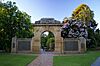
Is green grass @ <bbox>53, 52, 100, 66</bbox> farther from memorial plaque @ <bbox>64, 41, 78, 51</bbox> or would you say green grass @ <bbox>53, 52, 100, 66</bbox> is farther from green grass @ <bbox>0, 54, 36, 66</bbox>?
memorial plaque @ <bbox>64, 41, 78, 51</bbox>

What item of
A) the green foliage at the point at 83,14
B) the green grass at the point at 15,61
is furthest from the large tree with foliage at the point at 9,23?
the green foliage at the point at 83,14

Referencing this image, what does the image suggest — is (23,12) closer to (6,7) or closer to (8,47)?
(6,7)

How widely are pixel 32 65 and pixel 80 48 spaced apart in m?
16.6

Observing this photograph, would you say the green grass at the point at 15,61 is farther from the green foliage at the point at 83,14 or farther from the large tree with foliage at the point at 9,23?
the green foliage at the point at 83,14

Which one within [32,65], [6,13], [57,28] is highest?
[6,13]

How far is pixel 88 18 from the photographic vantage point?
185ft

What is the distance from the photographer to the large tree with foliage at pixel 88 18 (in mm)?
51812

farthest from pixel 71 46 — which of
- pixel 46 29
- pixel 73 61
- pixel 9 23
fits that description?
pixel 73 61

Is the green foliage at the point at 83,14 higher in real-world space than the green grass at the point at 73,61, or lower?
higher

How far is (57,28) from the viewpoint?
35.2 meters

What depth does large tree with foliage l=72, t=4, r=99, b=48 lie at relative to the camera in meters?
51.8

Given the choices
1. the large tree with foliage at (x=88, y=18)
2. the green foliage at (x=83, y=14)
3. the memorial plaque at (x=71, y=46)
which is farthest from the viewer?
the green foliage at (x=83, y=14)

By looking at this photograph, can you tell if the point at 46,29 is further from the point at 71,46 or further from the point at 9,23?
the point at 9,23

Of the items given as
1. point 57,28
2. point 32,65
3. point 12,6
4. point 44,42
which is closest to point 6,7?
point 12,6
